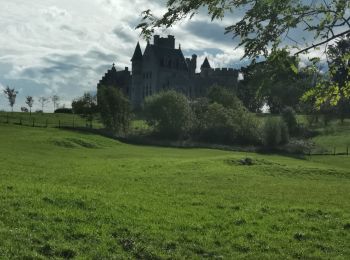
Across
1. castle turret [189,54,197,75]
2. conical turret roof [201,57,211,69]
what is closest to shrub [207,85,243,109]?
castle turret [189,54,197,75]

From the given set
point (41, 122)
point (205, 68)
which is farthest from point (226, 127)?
point (205, 68)

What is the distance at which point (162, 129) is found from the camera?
93562mm

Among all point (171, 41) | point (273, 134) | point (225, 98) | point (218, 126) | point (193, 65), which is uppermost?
point (171, 41)

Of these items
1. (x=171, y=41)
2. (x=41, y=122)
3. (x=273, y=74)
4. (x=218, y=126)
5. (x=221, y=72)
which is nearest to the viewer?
(x=273, y=74)

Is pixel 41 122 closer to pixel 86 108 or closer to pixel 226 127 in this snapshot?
pixel 86 108

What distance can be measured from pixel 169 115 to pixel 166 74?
59321 mm

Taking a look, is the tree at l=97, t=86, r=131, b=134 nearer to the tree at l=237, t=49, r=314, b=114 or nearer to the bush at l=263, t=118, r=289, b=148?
the bush at l=263, t=118, r=289, b=148

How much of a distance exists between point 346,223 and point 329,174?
85.9 feet

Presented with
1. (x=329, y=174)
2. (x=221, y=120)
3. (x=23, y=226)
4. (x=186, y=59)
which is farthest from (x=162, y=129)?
(x=23, y=226)

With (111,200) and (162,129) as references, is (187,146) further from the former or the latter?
(111,200)

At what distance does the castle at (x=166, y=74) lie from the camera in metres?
151

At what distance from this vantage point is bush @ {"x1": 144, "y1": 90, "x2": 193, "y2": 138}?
9325 centimetres

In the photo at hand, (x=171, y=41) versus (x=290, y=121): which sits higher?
(x=171, y=41)

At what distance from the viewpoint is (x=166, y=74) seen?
152000 millimetres
